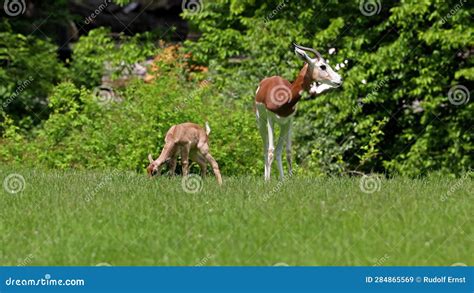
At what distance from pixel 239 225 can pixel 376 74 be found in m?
11.6

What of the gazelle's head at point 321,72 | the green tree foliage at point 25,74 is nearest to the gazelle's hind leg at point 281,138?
the gazelle's head at point 321,72

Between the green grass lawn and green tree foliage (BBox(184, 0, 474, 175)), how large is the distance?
7291 millimetres

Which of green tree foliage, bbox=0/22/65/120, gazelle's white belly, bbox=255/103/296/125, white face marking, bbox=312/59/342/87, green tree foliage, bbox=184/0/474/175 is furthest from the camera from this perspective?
green tree foliage, bbox=0/22/65/120

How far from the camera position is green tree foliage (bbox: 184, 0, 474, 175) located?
1975cm

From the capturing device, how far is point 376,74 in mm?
20562

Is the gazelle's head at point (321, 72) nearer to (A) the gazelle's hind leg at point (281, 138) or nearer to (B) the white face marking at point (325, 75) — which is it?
(B) the white face marking at point (325, 75)

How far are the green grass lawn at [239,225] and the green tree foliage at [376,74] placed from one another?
23.9 ft

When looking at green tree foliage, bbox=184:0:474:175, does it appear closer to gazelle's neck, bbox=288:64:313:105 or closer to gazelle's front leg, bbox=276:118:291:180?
gazelle's front leg, bbox=276:118:291:180

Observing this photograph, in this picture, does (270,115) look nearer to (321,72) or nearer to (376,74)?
(321,72)

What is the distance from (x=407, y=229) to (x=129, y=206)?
3318 millimetres

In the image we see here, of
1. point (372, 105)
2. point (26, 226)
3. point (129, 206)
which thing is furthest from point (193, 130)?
point (372, 105)

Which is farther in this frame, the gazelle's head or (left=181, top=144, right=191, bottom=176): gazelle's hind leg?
(left=181, top=144, right=191, bottom=176): gazelle's hind leg

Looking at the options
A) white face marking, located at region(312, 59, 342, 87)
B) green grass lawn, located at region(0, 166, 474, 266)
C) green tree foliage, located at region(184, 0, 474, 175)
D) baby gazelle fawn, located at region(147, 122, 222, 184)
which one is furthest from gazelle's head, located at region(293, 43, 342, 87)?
green tree foliage, located at region(184, 0, 474, 175)

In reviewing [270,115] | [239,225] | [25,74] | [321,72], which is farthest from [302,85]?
[25,74]
